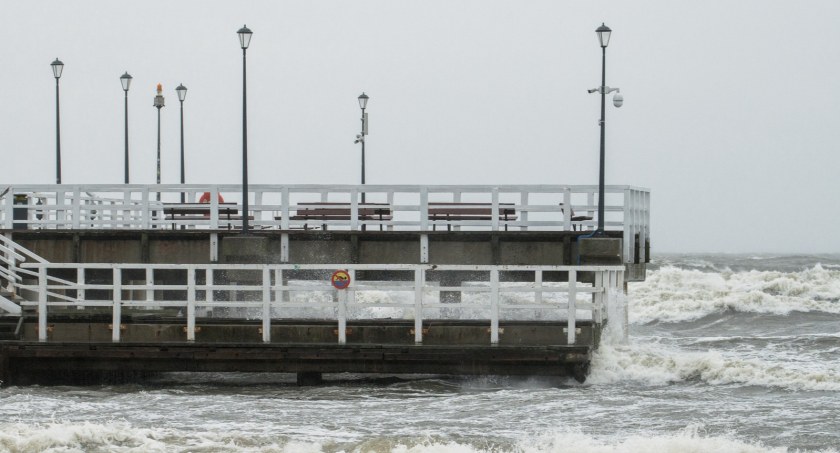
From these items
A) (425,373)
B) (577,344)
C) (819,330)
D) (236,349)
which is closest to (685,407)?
(577,344)

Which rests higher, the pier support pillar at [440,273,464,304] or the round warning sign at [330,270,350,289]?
the round warning sign at [330,270,350,289]

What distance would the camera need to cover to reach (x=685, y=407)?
1909 centimetres

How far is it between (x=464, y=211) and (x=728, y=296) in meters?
22.5

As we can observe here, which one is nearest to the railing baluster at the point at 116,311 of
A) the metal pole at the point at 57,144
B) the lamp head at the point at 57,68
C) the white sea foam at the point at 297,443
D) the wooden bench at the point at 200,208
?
the white sea foam at the point at 297,443

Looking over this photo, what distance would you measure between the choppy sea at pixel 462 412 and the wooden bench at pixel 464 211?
6970mm

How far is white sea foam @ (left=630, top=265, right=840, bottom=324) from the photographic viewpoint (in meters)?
46.5

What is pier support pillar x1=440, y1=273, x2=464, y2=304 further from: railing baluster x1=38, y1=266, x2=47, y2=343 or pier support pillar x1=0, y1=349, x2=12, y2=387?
pier support pillar x1=0, y1=349, x2=12, y2=387

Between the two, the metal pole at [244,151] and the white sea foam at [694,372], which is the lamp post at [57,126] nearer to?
the metal pole at [244,151]

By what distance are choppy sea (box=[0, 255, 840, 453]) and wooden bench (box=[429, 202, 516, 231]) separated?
22.9 ft

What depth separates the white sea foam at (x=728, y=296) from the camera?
46500 mm

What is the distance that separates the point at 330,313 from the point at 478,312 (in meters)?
5.27

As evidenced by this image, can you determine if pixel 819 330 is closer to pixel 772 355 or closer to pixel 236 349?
pixel 772 355

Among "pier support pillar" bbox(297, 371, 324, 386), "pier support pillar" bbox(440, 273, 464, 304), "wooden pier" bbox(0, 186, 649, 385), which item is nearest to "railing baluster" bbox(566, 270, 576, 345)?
"wooden pier" bbox(0, 186, 649, 385)

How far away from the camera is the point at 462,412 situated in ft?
60.8
